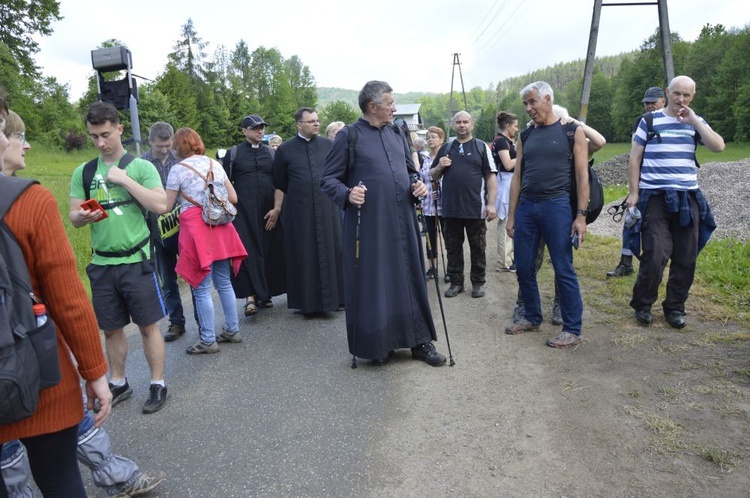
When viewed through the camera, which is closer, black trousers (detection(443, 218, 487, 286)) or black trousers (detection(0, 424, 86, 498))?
black trousers (detection(0, 424, 86, 498))

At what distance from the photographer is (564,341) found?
15.9 feet

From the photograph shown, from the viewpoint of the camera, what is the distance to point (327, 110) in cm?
9988

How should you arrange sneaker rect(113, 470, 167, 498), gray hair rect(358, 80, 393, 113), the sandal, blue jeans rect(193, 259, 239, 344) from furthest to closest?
1. the sandal
2. blue jeans rect(193, 259, 239, 344)
3. gray hair rect(358, 80, 393, 113)
4. sneaker rect(113, 470, 167, 498)

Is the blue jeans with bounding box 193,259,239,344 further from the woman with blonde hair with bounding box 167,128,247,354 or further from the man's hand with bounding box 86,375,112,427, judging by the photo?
the man's hand with bounding box 86,375,112,427

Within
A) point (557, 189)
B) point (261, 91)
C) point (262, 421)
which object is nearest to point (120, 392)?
point (262, 421)

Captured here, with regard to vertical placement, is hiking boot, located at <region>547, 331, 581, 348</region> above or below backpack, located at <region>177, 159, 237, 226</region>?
below

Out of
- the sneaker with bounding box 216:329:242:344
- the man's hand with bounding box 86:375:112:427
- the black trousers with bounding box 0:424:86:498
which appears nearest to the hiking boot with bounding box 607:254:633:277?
Result: the sneaker with bounding box 216:329:242:344

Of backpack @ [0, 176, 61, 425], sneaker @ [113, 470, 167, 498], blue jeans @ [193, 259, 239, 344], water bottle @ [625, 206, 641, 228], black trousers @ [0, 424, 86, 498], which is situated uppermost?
backpack @ [0, 176, 61, 425]

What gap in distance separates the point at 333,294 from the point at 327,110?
320 feet

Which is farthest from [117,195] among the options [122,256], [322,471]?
[322,471]

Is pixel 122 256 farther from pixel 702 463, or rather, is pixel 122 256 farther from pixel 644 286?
pixel 644 286

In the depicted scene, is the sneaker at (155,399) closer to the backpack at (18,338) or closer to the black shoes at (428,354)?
the black shoes at (428,354)

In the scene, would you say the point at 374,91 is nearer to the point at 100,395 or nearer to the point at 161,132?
the point at 161,132

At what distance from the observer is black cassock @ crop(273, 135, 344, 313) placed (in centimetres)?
621
